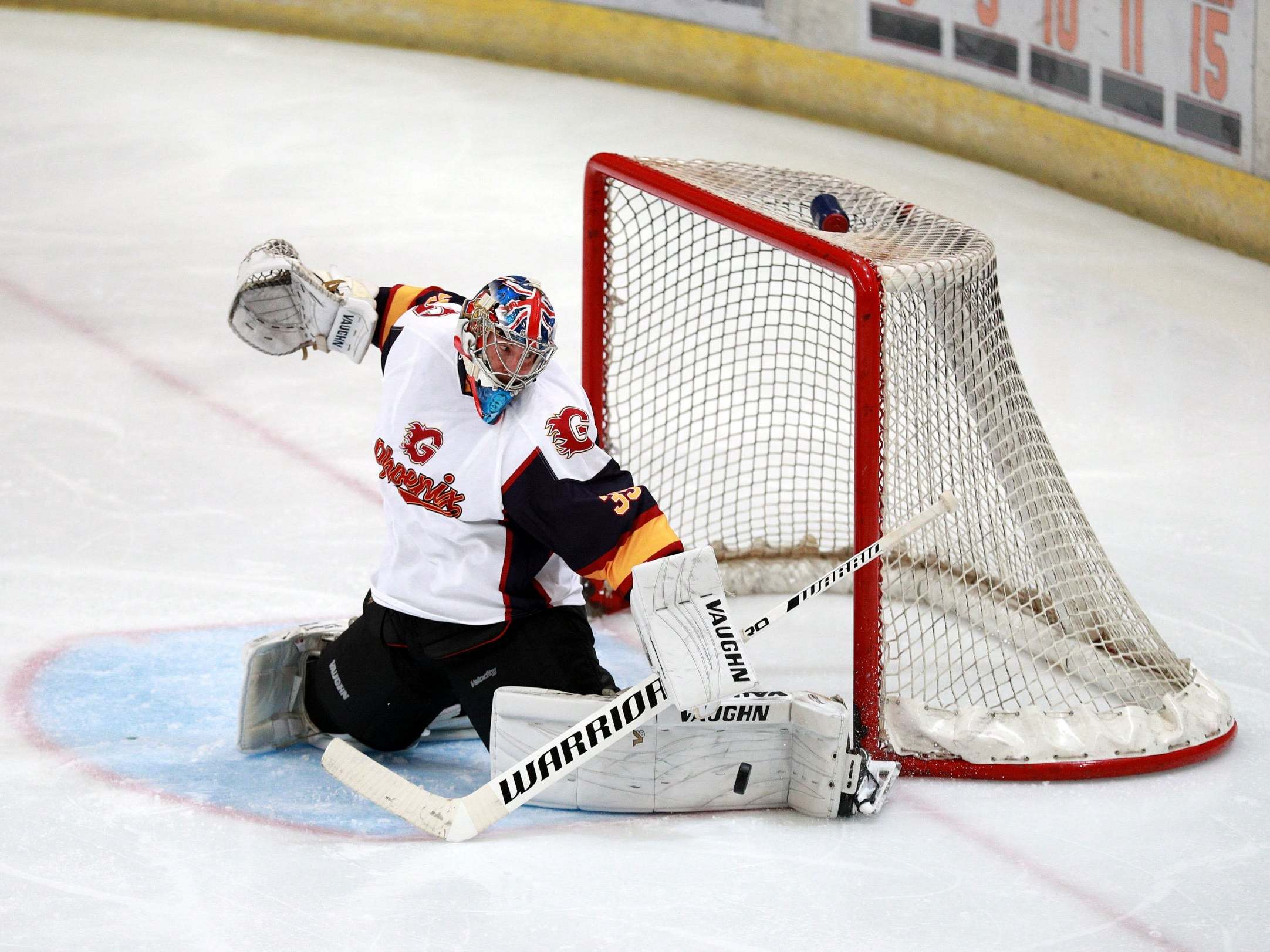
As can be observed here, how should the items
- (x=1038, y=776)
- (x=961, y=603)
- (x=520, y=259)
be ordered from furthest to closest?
(x=520, y=259)
(x=961, y=603)
(x=1038, y=776)

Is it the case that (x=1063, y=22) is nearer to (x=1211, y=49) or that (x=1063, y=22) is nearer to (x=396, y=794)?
(x=1211, y=49)

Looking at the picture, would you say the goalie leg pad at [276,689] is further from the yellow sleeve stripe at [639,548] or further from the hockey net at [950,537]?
the hockey net at [950,537]

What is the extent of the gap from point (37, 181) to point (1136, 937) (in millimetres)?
5318

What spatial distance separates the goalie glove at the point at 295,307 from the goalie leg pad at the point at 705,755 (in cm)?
74

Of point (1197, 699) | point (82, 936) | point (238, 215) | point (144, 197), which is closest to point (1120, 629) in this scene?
point (1197, 699)

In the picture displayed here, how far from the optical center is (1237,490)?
4273 mm

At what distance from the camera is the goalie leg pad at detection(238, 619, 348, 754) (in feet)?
9.49

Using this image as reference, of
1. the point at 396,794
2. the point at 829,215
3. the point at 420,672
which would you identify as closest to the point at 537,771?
the point at 396,794

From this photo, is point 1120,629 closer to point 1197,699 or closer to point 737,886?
point 1197,699

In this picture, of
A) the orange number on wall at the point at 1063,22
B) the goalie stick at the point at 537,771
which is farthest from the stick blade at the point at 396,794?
the orange number on wall at the point at 1063,22

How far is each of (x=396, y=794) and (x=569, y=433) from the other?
0.65 m

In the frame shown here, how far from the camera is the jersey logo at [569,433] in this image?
8.75 feet

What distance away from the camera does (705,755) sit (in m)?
2.73

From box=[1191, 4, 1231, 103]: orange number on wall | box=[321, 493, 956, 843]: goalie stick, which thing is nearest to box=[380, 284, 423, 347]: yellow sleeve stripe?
box=[321, 493, 956, 843]: goalie stick
